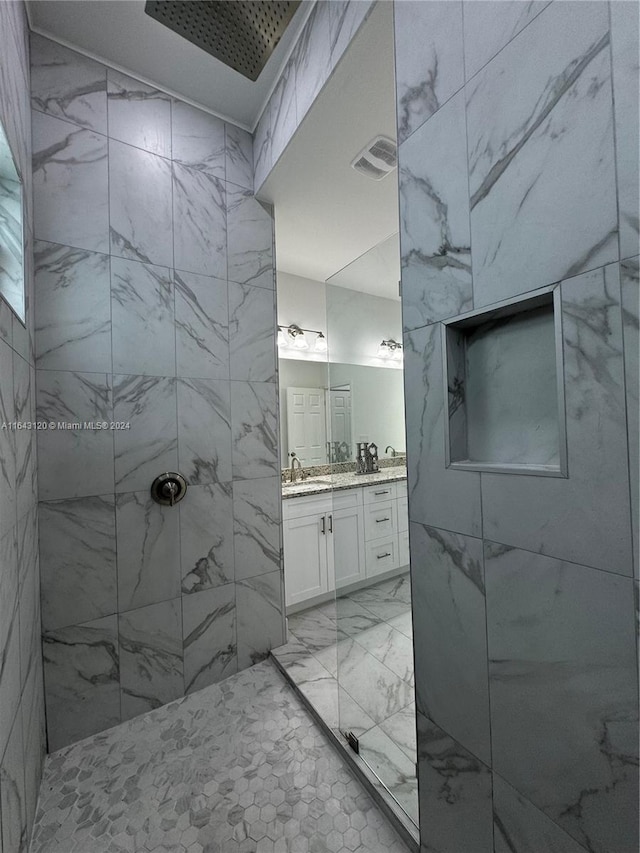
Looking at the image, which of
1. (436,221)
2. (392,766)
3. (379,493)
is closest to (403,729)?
(392,766)

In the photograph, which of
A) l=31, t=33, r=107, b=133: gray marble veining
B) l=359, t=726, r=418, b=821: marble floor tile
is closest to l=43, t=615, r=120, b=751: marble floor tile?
l=359, t=726, r=418, b=821: marble floor tile

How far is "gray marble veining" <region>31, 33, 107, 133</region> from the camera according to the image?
1.46 meters

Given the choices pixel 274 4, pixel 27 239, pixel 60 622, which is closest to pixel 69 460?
pixel 60 622

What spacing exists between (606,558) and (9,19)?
210cm

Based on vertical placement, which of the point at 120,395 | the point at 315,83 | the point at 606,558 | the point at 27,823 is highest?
the point at 315,83

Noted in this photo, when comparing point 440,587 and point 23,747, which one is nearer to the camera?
point 440,587

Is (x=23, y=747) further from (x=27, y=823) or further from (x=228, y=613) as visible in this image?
(x=228, y=613)

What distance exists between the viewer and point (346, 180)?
191 centimetres

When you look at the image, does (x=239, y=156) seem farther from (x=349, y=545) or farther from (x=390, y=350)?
(x=349, y=545)

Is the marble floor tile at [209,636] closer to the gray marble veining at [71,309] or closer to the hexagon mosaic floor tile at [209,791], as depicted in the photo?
the hexagon mosaic floor tile at [209,791]

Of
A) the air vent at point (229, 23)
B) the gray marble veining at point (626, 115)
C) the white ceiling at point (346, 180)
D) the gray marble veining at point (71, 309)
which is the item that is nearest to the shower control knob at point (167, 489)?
the gray marble veining at point (71, 309)

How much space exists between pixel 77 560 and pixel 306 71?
2.28 meters

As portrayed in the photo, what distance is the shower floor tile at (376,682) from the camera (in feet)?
4.15

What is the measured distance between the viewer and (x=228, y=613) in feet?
6.15
